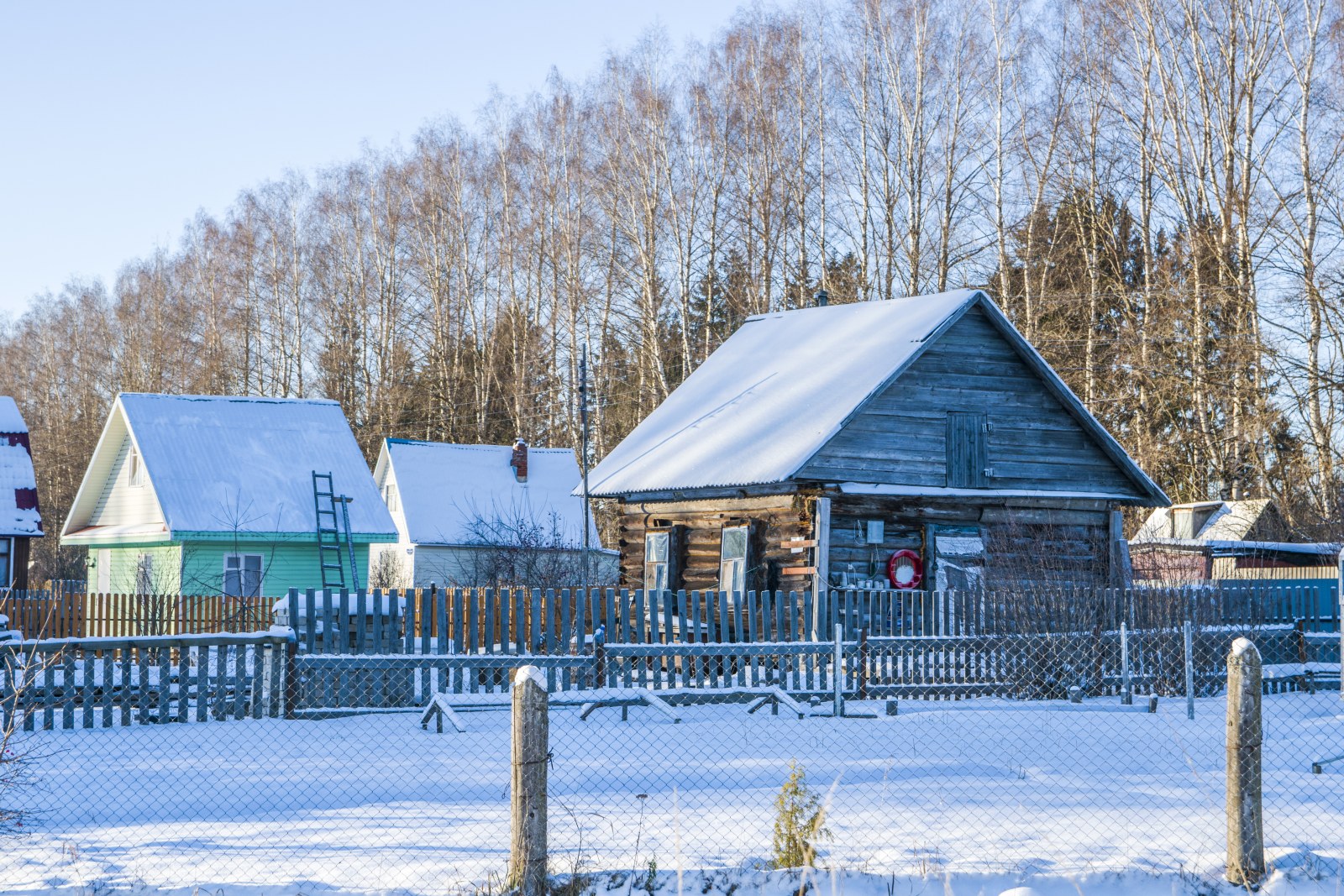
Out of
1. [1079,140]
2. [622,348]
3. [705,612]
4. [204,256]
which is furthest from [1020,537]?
[204,256]

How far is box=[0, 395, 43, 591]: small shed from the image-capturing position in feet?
105

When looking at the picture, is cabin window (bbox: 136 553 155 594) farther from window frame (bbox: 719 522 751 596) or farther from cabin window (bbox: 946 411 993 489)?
cabin window (bbox: 946 411 993 489)

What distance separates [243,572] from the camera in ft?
110

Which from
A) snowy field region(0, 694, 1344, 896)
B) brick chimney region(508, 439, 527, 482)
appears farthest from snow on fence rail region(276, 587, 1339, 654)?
brick chimney region(508, 439, 527, 482)

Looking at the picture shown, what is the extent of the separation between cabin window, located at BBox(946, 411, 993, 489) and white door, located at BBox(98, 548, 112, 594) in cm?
2399

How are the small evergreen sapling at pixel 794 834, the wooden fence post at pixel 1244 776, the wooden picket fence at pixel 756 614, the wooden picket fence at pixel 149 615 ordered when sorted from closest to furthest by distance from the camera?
the small evergreen sapling at pixel 794 834 → the wooden fence post at pixel 1244 776 → the wooden picket fence at pixel 756 614 → the wooden picket fence at pixel 149 615

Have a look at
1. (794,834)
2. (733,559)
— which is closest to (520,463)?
(733,559)

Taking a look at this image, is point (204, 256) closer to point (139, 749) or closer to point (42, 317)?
point (42, 317)

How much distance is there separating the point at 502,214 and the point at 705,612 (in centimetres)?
3457

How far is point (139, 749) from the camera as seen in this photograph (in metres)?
12.9

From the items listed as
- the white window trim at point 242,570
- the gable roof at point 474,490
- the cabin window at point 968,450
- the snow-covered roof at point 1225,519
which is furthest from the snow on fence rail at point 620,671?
the gable roof at point 474,490

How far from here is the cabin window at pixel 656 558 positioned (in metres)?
25.6

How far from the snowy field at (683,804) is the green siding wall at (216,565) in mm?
19354

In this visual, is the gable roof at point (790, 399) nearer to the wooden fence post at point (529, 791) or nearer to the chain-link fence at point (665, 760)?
the chain-link fence at point (665, 760)
